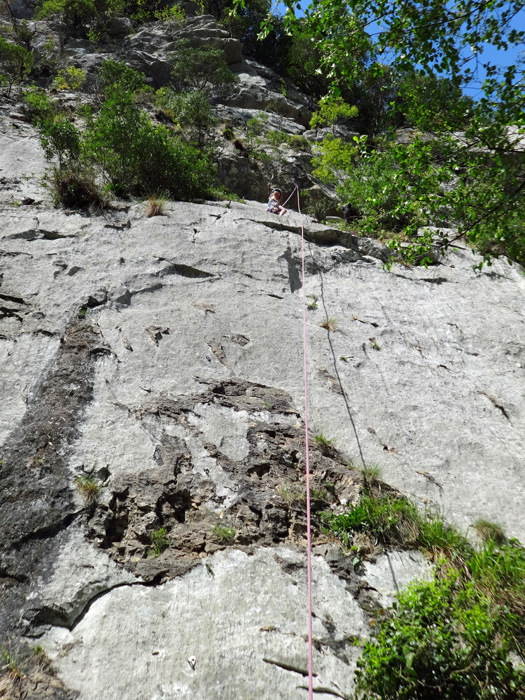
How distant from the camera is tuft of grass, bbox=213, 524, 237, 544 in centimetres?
383

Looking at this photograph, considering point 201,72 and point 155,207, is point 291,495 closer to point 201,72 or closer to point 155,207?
point 155,207

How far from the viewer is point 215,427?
191 inches

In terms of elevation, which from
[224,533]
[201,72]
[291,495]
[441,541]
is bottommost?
[224,533]

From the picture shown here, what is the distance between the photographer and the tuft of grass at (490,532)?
13.8 feet

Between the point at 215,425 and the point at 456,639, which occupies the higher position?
the point at 456,639

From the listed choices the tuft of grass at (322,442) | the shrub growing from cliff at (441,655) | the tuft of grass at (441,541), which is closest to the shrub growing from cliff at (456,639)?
the shrub growing from cliff at (441,655)

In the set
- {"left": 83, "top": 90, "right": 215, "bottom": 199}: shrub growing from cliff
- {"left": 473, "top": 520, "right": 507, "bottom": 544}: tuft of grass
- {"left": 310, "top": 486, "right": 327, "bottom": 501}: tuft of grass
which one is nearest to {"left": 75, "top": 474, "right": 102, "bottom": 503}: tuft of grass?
{"left": 310, "top": 486, "right": 327, "bottom": 501}: tuft of grass

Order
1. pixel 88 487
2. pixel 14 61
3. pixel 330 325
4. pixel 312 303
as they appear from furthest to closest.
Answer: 1. pixel 14 61
2. pixel 312 303
3. pixel 330 325
4. pixel 88 487

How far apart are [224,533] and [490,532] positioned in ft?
8.48

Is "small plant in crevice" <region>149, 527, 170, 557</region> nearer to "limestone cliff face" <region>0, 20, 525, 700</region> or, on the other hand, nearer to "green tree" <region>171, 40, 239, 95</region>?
"limestone cliff face" <region>0, 20, 525, 700</region>

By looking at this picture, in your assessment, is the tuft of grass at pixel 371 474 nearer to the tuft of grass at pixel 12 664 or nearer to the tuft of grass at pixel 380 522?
the tuft of grass at pixel 380 522

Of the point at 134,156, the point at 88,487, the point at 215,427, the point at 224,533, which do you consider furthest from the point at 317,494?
the point at 134,156

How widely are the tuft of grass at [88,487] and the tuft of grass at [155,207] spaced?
5.38 metres

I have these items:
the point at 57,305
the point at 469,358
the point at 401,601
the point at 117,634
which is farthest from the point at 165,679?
the point at 469,358
